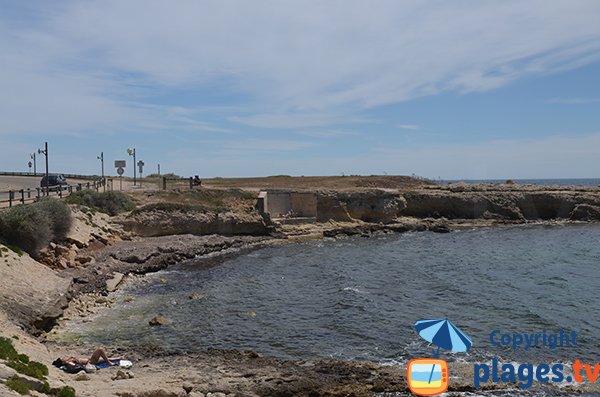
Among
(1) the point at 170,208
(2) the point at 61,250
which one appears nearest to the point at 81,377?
(2) the point at 61,250

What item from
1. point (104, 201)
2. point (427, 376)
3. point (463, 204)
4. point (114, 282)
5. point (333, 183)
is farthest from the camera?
point (333, 183)

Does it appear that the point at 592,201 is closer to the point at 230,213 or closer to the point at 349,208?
the point at 349,208

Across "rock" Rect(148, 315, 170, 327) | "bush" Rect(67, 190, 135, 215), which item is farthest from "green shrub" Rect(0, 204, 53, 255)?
"bush" Rect(67, 190, 135, 215)

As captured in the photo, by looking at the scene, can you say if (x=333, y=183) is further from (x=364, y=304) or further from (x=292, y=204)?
(x=364, y=304)

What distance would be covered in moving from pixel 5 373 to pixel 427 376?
10582 millimetres

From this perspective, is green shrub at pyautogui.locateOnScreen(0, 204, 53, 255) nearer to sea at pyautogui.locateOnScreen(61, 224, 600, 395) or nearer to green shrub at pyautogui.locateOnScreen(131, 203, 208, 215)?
sea at pyautogui.locateOnScreen(61, 224, 600, 395)

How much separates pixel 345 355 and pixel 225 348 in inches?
156

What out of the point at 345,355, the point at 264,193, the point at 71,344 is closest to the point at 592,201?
the point at 264,193

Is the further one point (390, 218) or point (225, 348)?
point (390, 218)

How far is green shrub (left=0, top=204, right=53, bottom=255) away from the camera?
82.7 ft

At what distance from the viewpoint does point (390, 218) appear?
55562mm

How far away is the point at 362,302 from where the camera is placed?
79.1 feet

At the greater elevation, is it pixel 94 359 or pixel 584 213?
pixel 584 213

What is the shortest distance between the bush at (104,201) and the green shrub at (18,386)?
92.5 ft
